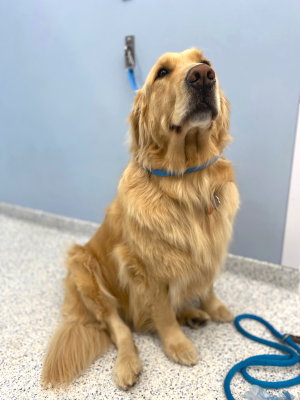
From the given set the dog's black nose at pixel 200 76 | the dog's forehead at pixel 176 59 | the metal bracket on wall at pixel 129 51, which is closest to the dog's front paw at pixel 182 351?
the dog's black nose at pixel 200 76

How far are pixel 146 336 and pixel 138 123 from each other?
0.97 m

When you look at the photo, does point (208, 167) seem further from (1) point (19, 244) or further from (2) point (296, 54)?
(1) point (19, 244)

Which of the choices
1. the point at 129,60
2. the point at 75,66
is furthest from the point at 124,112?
the point at 75,66

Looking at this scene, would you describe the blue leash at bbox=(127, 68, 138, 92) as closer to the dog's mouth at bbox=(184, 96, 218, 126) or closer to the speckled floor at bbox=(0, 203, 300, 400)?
the dog's mouth at bbox=(184, 96, 218, 126)

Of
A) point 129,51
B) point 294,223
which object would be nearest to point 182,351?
point 294,223

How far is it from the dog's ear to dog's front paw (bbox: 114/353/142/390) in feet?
2.71

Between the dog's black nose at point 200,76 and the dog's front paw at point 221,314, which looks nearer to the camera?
the dog's black nose at point 200,76

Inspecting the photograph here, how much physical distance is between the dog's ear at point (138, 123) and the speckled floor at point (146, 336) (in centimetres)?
89

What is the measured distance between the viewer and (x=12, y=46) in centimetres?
204

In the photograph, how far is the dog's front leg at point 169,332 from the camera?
3.64ft

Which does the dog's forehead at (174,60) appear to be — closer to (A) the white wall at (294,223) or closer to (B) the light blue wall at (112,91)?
(B) the light blue wall at (112,91)

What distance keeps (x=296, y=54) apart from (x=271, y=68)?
0.11 meters

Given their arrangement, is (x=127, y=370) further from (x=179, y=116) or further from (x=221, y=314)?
(x=179, y=116)

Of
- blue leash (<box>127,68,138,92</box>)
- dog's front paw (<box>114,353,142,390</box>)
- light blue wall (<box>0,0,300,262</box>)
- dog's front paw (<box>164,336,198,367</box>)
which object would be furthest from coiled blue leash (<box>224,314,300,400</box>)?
blue leash (<box>127,68,138,92</box>)
